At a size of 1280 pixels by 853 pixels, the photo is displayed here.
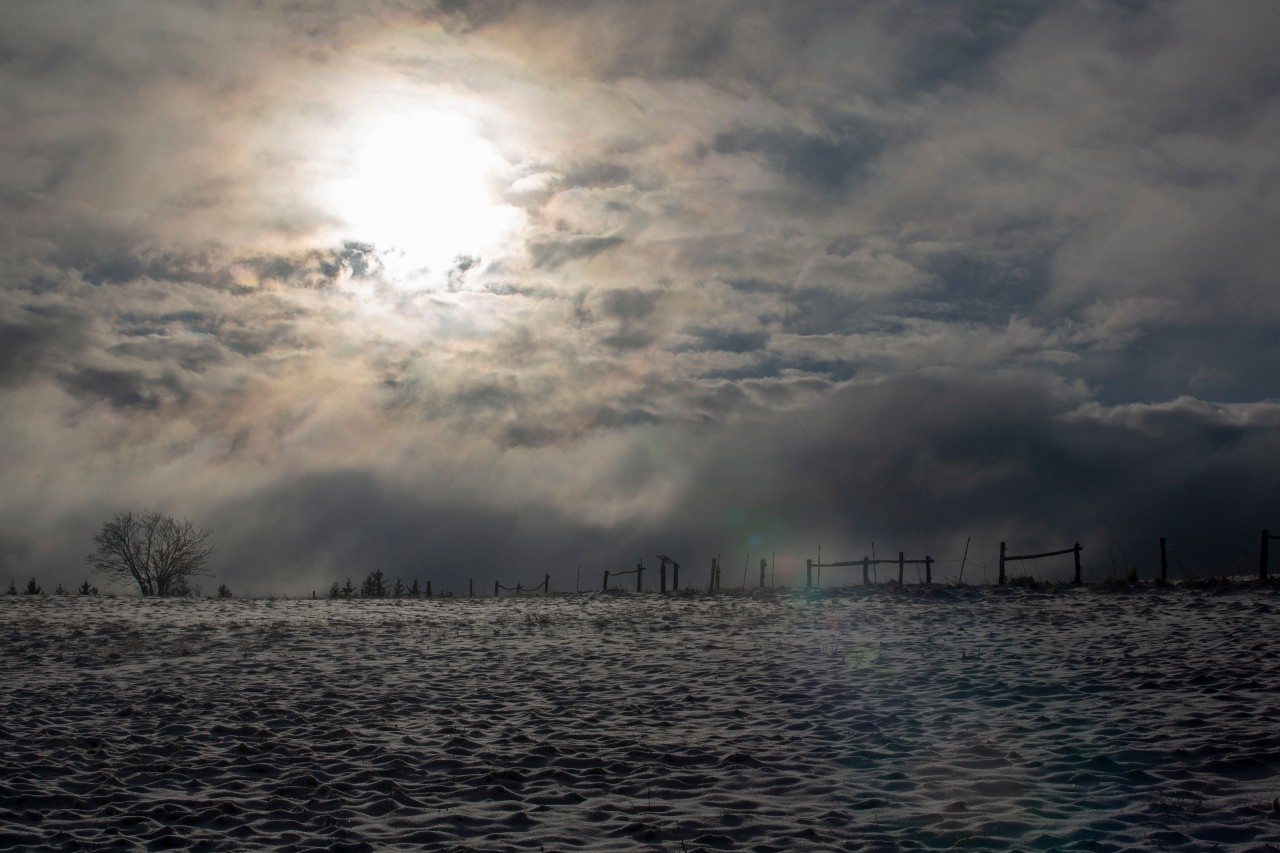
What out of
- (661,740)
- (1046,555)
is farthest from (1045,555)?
(661,740)

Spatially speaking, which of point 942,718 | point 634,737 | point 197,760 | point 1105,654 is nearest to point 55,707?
point 197,760

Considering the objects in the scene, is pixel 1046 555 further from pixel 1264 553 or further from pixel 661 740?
pixel 661 740

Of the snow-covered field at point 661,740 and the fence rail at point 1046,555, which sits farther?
the fence rail at point 1046,555

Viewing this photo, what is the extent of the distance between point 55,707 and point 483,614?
66.9 feet

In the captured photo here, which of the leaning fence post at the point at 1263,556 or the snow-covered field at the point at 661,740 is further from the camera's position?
the leaning fence post at the point at 1263,556

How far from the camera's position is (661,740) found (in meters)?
12.7

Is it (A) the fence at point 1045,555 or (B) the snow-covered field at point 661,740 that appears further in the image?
(A) the fence at point 1045,555

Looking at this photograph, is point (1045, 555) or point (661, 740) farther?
point (1045, 555)

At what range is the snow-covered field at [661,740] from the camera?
8992mm

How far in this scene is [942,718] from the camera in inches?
531

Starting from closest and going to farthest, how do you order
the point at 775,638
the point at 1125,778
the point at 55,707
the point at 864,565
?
1. the point at 1125,778
2. the point at 55,707
3. the point at 775,638
4. the point at 864,565

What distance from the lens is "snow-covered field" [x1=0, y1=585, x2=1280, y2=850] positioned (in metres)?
8.99

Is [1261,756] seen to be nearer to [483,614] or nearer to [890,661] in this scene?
[890,661]

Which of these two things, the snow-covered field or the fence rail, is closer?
the snow-covered field
